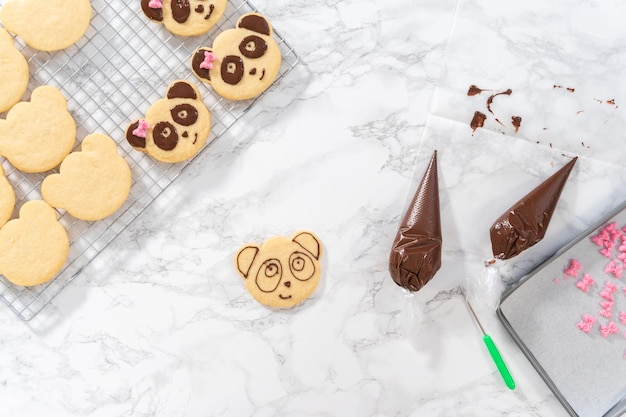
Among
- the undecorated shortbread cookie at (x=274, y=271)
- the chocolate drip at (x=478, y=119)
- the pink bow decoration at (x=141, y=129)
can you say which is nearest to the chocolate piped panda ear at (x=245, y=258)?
the undecorated shortbread cookie at (x=274, y=271)

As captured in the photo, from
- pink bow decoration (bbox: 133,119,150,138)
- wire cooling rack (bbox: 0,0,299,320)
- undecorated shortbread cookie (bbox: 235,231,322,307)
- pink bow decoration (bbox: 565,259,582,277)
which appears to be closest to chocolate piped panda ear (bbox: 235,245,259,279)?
undecorated shortbread cookie (bbox: 235,231,322,307)

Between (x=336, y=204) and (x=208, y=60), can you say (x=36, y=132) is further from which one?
(x=336, y=204)

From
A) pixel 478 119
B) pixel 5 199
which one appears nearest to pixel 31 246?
pixel 5 199

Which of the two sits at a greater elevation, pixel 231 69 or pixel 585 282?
pixel 231 69

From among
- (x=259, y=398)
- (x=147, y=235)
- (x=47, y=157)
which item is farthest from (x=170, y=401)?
(x=47, y=157)

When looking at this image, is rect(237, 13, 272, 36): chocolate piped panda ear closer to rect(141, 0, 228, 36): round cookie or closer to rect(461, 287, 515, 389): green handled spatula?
rect(141, 0, 228, 36): round cookie

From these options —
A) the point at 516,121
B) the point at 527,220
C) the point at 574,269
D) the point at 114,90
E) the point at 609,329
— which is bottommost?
the point at 609,329
